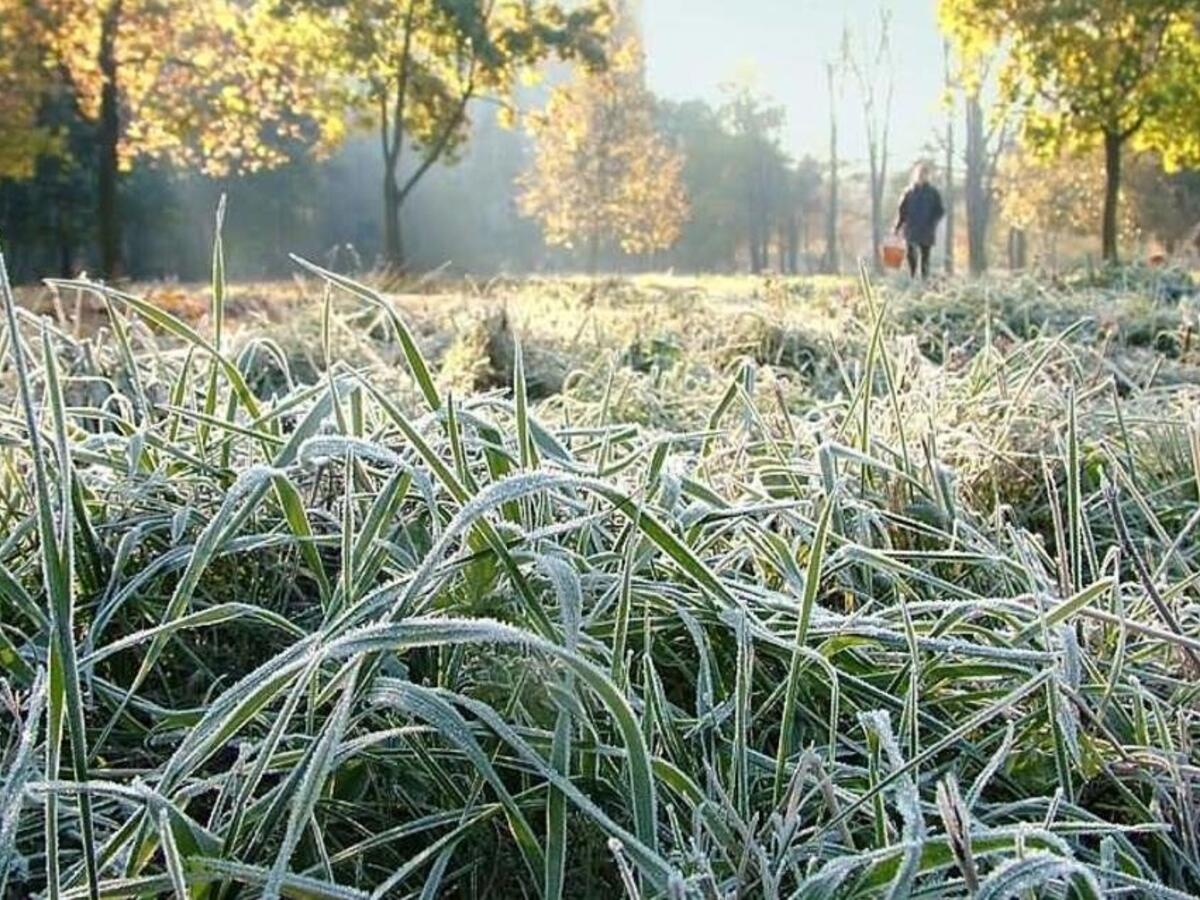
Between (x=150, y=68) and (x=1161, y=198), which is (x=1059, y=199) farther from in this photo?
(x=150, y=68)

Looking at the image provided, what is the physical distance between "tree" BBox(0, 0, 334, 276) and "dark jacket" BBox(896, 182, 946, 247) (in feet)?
24.9

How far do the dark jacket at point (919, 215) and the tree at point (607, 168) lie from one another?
625 inches

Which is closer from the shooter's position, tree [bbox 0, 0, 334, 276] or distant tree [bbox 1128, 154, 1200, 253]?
tree [bbox 0, 0, 334, 276]

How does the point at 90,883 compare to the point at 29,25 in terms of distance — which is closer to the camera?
the point at 90,883

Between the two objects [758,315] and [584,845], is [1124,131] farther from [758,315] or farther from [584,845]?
[584,845]

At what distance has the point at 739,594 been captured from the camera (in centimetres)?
67

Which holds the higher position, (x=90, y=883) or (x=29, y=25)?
(x=29, y=25)

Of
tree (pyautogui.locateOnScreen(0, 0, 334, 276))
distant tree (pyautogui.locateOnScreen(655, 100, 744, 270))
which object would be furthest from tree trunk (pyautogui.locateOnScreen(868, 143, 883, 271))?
tree (pyautogui.locateOnScreen(0, 0, 334, 276))

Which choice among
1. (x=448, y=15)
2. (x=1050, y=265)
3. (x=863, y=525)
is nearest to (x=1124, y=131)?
(x=1050, y=265)

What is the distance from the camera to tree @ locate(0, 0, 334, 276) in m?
12.1

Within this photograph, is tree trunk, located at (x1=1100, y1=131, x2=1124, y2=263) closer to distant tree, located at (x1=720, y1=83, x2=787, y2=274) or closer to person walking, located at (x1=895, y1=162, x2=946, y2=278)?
person walking, located at (x1=895, y1=162, x2=946, y2=278)

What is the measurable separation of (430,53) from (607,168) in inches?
396

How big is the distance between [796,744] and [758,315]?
9.25 ft

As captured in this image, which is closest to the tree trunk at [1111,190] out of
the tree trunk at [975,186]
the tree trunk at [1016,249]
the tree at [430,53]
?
the tree at [430,53]
